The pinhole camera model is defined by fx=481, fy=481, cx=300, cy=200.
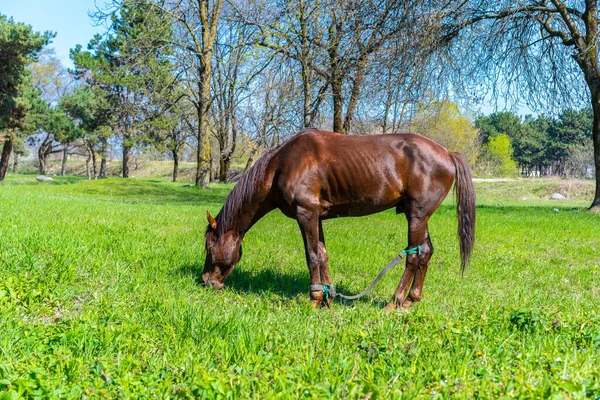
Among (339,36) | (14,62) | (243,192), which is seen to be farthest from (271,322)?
(14,62)

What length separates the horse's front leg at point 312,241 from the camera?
5.27m

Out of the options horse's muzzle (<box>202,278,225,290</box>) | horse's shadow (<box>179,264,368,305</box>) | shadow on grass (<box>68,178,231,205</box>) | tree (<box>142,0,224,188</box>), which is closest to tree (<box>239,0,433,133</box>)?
tree (<box>142,0,224,188</box>)

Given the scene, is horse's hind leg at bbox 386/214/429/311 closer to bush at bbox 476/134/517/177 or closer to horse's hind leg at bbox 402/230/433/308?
horse's hind leg at bbox 402/230/433/308

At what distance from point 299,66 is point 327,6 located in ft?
9.68

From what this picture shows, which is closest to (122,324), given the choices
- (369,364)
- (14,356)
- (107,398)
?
(14,356)

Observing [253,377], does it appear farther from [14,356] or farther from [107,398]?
[14,356]

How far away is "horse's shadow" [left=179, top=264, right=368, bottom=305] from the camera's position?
242 inches

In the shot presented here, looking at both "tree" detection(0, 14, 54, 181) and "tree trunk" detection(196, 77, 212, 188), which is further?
"tree" detection(0, 14, 54, 181)

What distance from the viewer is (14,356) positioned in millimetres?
3408

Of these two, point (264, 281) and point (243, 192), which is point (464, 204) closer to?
point (243, 192)

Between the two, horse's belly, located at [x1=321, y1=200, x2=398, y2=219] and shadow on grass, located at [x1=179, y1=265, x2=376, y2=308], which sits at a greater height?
horse's belly, located at [x1=321, y1=200, x2=398, y2=219]

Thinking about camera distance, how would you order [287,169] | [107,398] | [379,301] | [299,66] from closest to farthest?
[107,398] < [287,169] < [379,301] < [299,66]

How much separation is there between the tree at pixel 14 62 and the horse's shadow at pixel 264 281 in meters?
24.3

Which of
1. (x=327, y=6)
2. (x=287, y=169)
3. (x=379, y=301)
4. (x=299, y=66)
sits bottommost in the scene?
(x=379, y=301)
